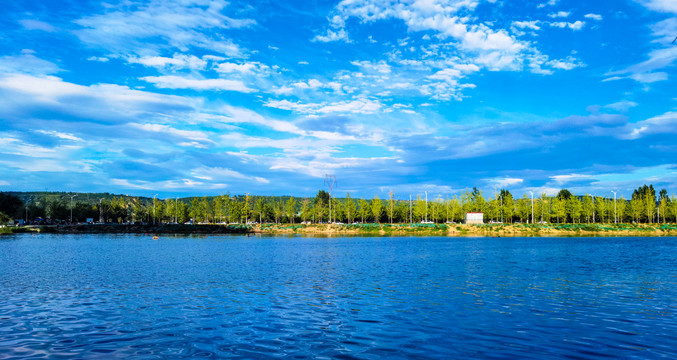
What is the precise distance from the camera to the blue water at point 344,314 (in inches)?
672

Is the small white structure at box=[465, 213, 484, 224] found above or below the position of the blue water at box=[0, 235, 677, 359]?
above

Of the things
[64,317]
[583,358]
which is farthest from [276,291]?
[583,358]

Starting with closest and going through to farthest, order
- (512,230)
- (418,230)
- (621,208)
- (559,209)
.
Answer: (512,230) → (418,230) → (559,209) → (621,208)

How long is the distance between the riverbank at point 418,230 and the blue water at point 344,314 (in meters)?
101

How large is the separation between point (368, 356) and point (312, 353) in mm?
2052

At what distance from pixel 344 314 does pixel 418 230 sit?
130801mm

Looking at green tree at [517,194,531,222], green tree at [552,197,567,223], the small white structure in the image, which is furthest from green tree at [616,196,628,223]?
the small white structure

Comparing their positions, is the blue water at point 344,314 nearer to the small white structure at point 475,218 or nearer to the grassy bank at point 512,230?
the grassy bank at point 512,230

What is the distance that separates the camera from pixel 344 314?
23516 millimetres

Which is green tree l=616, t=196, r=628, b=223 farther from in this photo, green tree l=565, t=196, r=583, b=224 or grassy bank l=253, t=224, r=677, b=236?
grassy bank l=253, t=224, r=677, b=236

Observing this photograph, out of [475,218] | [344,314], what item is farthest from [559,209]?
[344,314]

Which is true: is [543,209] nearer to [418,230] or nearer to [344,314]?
[418,230]

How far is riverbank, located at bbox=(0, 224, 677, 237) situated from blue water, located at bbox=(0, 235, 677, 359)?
101 m

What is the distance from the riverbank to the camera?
13625 centimetres
